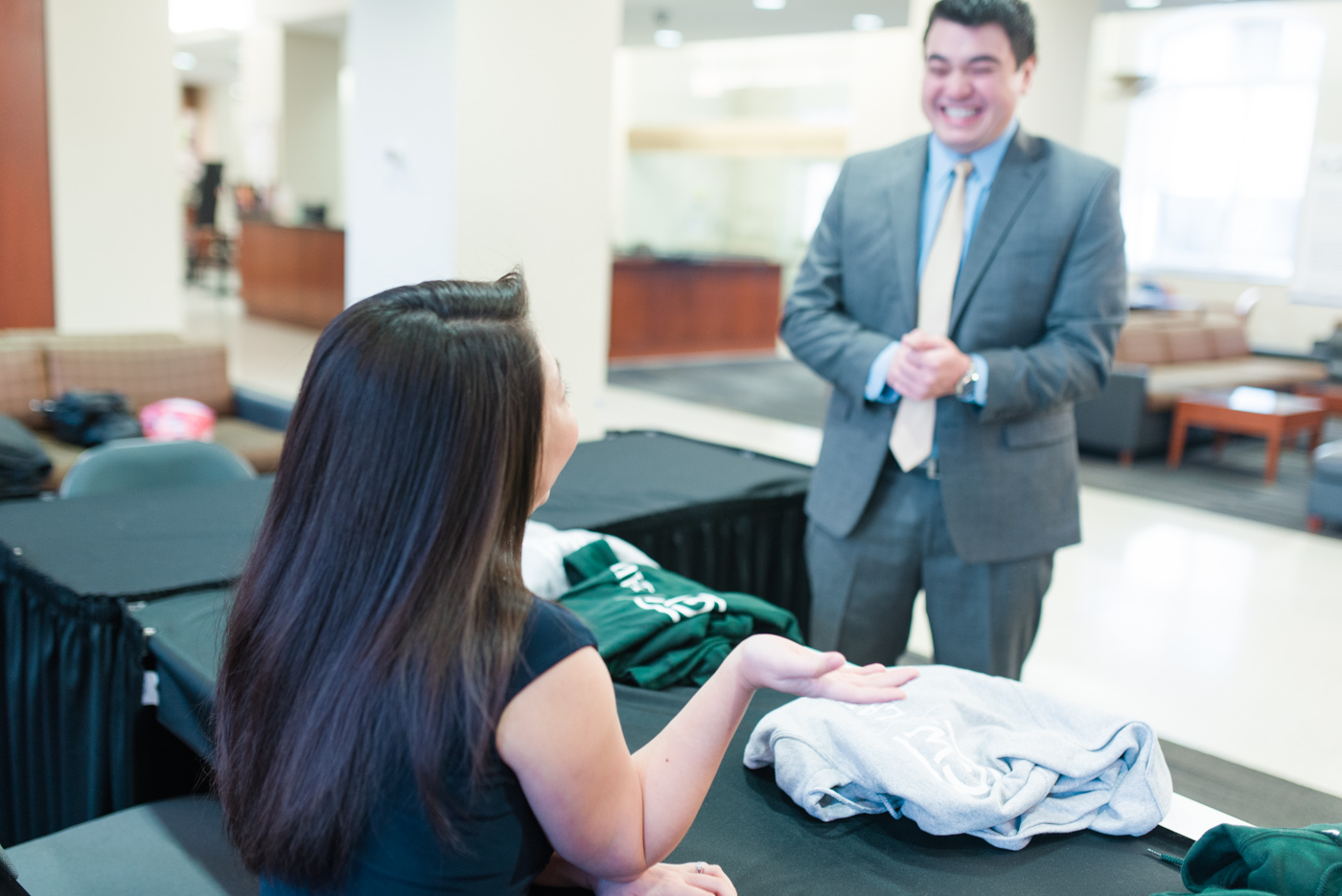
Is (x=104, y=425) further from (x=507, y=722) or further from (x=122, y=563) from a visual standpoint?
(x=507, y=722)

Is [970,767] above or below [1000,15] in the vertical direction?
below

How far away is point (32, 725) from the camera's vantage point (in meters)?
1.99

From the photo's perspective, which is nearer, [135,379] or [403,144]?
[135,379]

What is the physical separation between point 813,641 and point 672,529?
50 centimetres

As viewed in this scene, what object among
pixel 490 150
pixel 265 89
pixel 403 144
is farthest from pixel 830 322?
pixel 265 89

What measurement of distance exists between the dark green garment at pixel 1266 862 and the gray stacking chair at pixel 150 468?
7.41ft

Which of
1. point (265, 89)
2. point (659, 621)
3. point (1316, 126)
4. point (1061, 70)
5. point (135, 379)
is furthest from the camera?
point (265, 89)

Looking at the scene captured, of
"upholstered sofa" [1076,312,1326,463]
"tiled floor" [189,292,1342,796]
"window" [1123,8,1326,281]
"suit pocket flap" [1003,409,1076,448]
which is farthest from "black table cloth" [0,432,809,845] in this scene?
"window" [1123,8,1326,281]

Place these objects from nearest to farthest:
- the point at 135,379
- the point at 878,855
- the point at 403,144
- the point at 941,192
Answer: the point at 878,855 → the point at 941,192 → the point at 135,379 → the point at 403,144

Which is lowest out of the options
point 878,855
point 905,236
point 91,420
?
point 91,420

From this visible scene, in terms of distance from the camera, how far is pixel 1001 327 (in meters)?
2.04

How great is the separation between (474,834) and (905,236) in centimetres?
149

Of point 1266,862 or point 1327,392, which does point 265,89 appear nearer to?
point 1327,392

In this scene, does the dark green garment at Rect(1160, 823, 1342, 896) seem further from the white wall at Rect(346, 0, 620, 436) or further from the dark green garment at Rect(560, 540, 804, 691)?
the white wall at Rect(346, 0, 620, 436)
